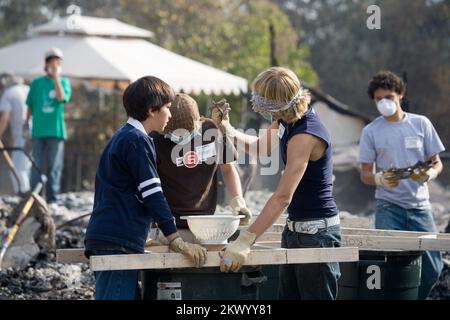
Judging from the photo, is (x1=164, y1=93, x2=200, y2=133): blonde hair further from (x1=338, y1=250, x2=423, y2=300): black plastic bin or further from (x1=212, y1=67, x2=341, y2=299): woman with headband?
Answer: (x1=338, y1=250, x2=423, y2=300): black plastic bin

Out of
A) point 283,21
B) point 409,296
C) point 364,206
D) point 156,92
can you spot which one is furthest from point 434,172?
point 283,21

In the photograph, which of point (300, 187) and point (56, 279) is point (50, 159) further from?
point (300, 187)

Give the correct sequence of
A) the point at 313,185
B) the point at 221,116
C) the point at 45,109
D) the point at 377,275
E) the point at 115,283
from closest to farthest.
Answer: the point at 115,283
the point at 313,185
the point at 221,116
the point at 377,275
the point at 45,109

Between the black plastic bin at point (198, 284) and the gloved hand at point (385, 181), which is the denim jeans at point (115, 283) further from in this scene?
the gloved hand at point (385, 181)

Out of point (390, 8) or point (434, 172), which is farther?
point (390, 8)

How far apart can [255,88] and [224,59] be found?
21535mm

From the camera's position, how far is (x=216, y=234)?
5.36 metres

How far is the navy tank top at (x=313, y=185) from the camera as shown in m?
5.34

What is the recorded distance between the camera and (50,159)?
42.9 ft

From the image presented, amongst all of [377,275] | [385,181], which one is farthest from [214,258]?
[385,181]

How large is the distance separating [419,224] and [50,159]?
685 cm
